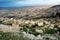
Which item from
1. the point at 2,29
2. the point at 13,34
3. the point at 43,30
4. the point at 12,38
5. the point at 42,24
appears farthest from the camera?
the point at 42,24

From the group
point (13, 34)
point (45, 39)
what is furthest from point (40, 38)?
point (13, 34)

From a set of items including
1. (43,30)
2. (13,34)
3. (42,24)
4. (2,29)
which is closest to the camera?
(13,34)

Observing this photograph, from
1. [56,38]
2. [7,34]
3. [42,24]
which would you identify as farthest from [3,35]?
[42,24]

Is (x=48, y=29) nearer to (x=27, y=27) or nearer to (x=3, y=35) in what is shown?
(x=27, y=27)

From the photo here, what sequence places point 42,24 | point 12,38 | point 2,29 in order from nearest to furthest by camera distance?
point 12,38 → point 2,29 → point 42,24

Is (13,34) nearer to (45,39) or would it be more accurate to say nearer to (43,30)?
(45,39)

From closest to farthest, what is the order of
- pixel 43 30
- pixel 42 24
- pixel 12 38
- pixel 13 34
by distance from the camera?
pixel 12 38
pixel 13 34
pixel 43 30
pixel 42 24

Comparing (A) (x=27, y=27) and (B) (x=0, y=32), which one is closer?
(B) (x=0, y=32)

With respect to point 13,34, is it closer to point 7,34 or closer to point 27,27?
point 7,34

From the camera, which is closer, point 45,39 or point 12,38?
point 12,38
